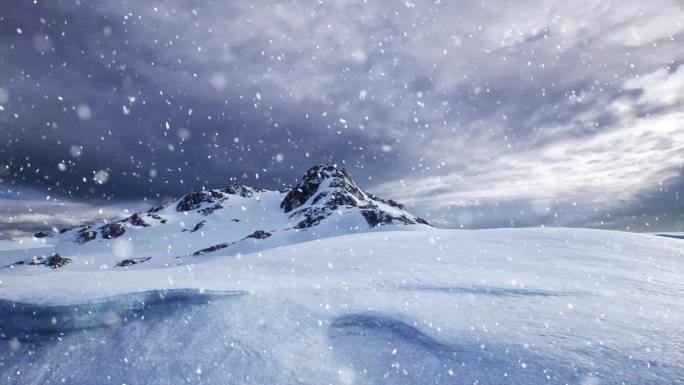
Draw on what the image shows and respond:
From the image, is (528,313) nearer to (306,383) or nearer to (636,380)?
(636,380)

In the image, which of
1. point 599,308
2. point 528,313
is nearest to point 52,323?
point 528,313

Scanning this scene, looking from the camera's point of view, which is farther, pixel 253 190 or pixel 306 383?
pixel 253 190

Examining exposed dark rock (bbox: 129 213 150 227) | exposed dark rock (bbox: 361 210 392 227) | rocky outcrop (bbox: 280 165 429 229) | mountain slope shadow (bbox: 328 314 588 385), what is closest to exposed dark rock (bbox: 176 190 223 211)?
exposed dark rock (bbox: 129 213 150 227)

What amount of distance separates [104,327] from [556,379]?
203 inches

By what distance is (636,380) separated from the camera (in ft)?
10.4

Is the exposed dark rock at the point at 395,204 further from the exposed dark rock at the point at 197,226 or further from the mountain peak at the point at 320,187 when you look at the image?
the exposed dark rock at the point at 197,226

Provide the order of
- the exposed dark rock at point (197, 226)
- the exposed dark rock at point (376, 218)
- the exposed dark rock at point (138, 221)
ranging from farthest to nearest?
the exposed dark rock at point (197, 226) < the exposed dark rock at point (138, 221) < the exposed dark rock at point (376, 218)

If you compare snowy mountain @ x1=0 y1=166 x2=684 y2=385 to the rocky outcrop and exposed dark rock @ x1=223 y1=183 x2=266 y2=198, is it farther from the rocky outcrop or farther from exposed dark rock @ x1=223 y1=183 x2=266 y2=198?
exposed dark rock @ x1=223 y1=183 x2=266 y2=198

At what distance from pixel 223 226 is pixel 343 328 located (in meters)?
113

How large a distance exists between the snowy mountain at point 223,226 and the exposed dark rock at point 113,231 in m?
0.29

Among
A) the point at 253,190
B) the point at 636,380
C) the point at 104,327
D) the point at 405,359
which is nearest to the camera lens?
the point at 636,380

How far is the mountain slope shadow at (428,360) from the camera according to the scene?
3.40 m

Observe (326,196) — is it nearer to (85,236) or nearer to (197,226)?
(197,226)

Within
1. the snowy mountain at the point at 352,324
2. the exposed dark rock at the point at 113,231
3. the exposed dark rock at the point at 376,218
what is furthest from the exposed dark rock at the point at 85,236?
the snowy mountain at the point at 352,324
